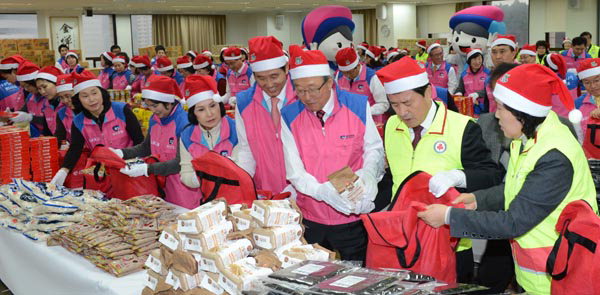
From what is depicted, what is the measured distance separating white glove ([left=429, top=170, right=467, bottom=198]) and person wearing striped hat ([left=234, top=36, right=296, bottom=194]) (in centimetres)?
116

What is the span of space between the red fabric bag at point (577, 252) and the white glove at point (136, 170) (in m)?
2.54

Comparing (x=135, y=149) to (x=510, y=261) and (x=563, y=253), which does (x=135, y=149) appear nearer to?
(x=510, y=261)

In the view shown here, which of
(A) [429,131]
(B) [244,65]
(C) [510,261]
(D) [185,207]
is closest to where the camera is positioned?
(A) [429,131]

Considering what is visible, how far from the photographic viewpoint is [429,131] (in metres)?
2.71

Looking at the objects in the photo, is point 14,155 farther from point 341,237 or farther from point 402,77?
point 402,77

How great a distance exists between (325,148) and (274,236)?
2.80 ft

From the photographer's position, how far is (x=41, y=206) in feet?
11.8

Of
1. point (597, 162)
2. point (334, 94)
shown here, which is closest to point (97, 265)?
point (334, 94)

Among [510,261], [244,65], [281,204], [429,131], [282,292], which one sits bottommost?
[510,261]

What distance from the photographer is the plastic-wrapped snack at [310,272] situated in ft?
6.40

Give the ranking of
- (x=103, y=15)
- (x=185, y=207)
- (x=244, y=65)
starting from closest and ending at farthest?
(x=185, y=207)
(x=244, y=65)
(x=103, y=15)

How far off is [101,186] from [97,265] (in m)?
1.31

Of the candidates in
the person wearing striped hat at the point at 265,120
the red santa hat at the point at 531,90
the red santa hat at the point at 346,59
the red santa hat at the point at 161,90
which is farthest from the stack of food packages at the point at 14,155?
the red santa hat at the point at 531,90

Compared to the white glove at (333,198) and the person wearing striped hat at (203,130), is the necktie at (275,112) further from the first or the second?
the white glove at (333,198)
